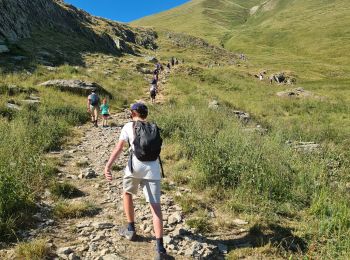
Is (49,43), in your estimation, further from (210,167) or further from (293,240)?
(293,240)

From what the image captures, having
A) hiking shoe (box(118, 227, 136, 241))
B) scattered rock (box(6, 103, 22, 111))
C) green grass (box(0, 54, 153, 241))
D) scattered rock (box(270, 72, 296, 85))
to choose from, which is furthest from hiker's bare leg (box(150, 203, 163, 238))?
scattered rock (box(270, 72, 296, 85))

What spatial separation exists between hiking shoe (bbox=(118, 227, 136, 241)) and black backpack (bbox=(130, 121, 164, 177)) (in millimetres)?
1234

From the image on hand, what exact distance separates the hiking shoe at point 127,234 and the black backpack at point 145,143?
1.23 m

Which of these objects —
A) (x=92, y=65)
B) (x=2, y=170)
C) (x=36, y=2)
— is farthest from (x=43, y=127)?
(x=36, y=2)

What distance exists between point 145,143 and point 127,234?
5.83 feet

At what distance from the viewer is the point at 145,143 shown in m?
6.23

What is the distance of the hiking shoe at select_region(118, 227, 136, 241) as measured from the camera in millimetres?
6750

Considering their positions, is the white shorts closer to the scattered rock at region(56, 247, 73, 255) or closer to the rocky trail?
the rocky trail

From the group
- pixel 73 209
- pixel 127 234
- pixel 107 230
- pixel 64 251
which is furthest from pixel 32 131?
pixel 64 251

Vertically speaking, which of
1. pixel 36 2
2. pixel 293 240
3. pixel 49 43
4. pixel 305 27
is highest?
pixel 305 27

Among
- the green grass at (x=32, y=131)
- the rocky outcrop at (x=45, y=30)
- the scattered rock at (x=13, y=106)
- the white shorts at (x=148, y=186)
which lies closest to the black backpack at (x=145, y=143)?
the white shorts at (x=148, y=186)

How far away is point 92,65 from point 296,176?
107 ft

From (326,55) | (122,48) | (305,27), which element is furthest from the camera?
(305,27)

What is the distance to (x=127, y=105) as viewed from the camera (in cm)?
2588
